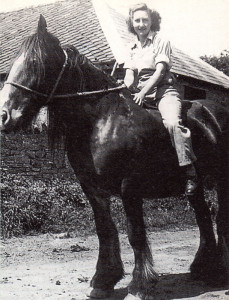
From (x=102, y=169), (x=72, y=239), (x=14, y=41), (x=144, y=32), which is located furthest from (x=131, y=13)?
(x=14, y=41)

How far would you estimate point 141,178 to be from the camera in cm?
434

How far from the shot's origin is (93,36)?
604 inches

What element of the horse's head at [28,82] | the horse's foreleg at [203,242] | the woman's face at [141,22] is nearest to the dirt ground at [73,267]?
the horse's foreleg at [203,242]

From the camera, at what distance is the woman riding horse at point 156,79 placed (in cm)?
436

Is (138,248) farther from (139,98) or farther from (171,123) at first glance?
(139,98)

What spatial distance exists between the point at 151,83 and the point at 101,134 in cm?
74

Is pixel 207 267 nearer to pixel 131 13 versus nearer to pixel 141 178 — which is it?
pixel 141 178

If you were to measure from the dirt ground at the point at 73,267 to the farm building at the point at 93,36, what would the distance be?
6.84 metres

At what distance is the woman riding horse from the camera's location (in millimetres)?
4359

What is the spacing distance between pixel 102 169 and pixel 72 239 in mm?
4000

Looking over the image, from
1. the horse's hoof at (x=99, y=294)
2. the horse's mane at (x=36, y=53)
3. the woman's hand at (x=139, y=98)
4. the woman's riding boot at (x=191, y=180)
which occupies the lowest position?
the horse's hoof at (x=99, y=294)

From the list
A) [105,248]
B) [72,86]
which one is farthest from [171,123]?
[105,248]

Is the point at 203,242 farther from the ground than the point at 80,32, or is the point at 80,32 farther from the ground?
the point at 80,32

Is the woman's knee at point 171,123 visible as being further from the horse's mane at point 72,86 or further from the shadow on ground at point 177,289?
the shadow on ground at point 177,289
